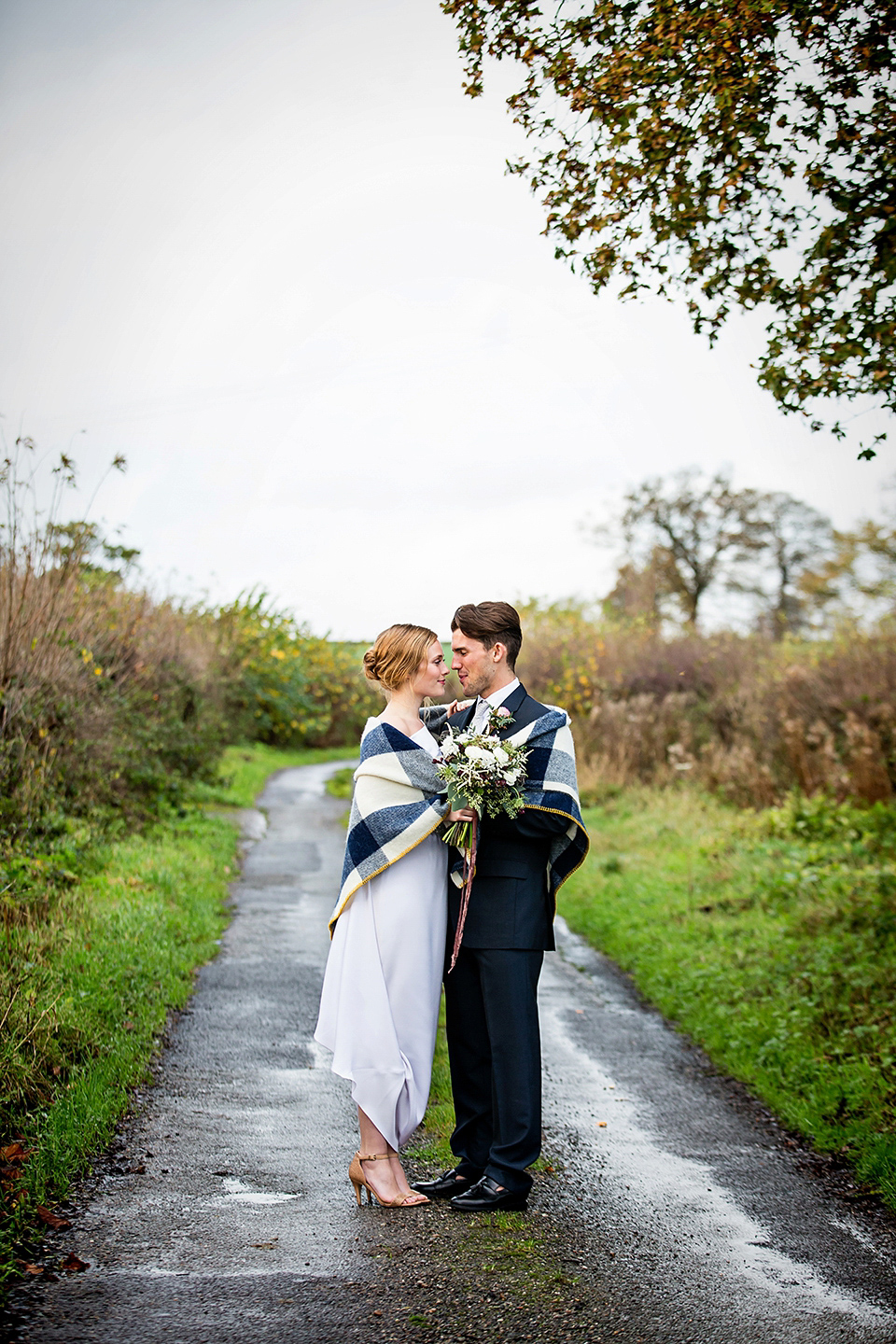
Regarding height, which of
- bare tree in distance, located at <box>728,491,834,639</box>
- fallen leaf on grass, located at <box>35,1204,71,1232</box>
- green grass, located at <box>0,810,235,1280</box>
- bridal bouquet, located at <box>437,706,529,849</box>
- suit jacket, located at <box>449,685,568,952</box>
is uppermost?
bare tree in distance, located at <box>728,491,834,639</box>

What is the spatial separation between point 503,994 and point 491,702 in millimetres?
1242

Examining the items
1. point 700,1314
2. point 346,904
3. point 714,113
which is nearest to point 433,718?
point 346,904

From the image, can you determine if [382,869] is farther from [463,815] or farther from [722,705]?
[722,705]

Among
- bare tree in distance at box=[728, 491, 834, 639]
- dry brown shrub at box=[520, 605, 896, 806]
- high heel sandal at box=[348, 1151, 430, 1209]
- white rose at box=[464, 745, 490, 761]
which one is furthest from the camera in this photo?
bare tree in distance at box=[728, 491, 834, 639]

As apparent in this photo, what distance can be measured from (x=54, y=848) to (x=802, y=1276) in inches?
266

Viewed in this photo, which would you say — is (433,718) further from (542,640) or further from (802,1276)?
(542,640)

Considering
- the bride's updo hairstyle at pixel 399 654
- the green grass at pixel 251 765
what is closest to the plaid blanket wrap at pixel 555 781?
the bride's updo hairstyle at pixel 399 654

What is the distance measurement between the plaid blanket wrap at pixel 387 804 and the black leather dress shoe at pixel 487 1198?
48.7 inches

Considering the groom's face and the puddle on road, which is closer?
the puddle on road

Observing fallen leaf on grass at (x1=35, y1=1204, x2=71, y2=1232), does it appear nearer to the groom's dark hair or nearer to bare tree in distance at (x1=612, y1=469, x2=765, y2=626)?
the groom's dark hair

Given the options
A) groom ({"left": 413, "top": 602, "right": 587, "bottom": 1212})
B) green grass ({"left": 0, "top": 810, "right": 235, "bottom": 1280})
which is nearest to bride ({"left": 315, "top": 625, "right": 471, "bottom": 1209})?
groom ({"left": 413, "top": 602, "right": 587, "bottom": 1212})

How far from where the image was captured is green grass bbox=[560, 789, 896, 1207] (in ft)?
18.3

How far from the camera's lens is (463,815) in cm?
409

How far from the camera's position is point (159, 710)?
15180mm
